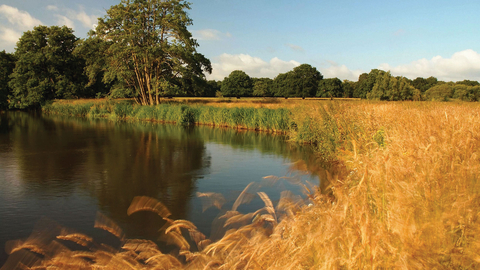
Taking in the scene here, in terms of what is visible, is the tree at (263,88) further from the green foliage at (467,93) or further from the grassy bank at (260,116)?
the green foliage at (467,93)

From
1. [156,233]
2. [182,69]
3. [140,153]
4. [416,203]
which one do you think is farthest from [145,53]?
[416,203]

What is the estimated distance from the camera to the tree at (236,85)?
9388 centimetres

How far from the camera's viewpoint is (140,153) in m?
13.3

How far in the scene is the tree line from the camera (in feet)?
94.8

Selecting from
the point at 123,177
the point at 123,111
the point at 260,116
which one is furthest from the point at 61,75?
the point at 123,177

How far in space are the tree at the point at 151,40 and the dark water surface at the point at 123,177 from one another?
625 inches

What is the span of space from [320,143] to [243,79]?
8449cm

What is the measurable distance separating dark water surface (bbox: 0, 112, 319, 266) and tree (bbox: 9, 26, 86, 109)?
30139 millimetres

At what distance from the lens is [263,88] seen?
9650cm

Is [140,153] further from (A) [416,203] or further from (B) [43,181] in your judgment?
(A) [416,203]

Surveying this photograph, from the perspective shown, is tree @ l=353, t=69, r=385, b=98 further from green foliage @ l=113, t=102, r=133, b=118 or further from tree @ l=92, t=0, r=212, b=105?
green foliage @ l=113, t=102, r=133, b=118

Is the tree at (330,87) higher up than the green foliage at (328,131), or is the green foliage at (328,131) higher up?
the tree at (330,87)

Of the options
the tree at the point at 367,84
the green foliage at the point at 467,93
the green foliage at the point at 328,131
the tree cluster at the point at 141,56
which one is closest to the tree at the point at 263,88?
the tree at the point at 367,84

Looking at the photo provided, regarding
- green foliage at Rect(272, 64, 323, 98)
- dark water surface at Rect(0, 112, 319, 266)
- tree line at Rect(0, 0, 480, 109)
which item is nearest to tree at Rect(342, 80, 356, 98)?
green foliage at Rect(272, 64, 323, 98)
